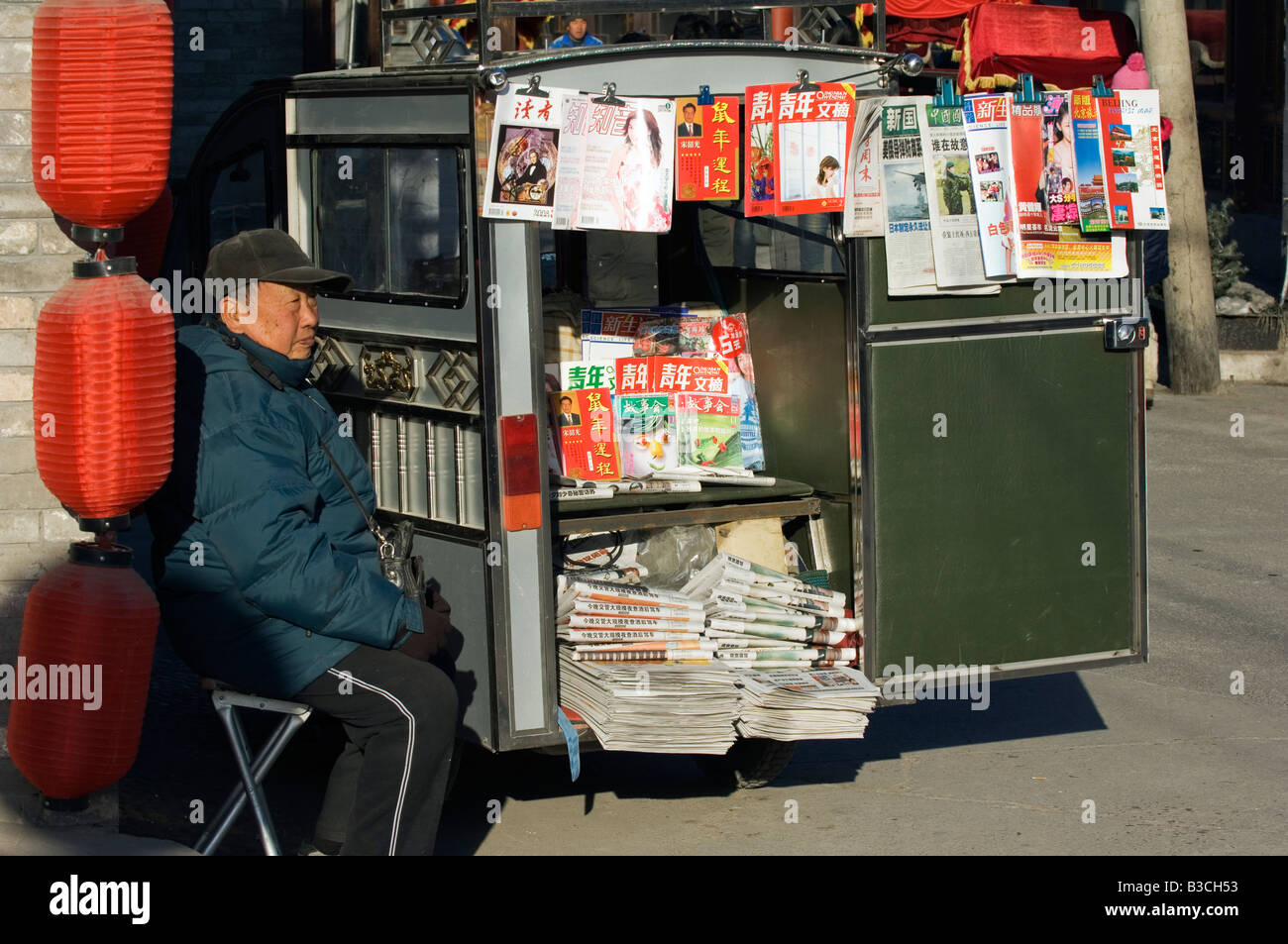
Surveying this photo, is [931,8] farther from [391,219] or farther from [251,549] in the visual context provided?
[251,549]

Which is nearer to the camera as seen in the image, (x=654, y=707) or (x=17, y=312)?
(x=17, y=312)

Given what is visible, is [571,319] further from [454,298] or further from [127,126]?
[127,126]

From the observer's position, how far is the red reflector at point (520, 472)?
16.6 ft

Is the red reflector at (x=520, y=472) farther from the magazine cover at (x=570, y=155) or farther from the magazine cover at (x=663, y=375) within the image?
the magazine cover at (x=663, y=375)

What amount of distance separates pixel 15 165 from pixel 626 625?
2414mm

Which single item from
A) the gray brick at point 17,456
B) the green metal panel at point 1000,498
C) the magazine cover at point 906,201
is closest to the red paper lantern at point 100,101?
the gray brick at point 17,456

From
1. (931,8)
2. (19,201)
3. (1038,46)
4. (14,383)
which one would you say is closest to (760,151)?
(1038,46)

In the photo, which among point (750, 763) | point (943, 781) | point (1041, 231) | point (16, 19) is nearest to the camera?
point (16, 19)

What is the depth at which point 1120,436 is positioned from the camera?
587 cm

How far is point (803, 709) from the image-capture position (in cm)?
541

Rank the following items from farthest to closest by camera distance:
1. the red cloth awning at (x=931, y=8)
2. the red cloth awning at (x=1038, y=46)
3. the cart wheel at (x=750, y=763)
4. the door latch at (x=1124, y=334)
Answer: the red cloth awning at (x=931, y=8) < the red cloth awning at (x=1038, y=46) < the cart wheel at (x=750, y=763) < the door latch at (x=1124, y=334)

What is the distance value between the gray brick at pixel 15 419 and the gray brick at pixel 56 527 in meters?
0.26

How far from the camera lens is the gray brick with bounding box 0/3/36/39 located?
5.02 m

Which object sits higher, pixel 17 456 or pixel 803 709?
pixel 17 456
